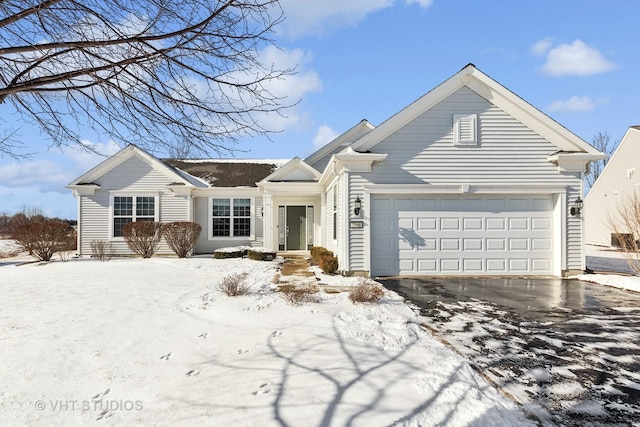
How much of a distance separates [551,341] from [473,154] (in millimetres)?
6548

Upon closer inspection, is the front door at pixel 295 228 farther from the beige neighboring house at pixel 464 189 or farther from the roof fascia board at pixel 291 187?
the beige neighboring house at pixel 464 189

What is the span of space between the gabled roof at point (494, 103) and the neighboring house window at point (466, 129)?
2.48ft

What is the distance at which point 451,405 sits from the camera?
2.97 meters

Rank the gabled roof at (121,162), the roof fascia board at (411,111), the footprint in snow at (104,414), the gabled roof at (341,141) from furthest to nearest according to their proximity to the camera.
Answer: the gabled roof at (341,141), the gabled roof at (121,162), the roof fascia board at (411,111), the footprint in snow at (104,414)

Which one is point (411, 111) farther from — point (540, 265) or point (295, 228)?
point (295, 228)

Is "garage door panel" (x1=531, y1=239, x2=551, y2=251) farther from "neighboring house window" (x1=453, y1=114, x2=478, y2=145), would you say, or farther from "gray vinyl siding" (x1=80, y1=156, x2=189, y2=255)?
"gray vinyl siding" (x1=80, y1=156, x2=189, y2=255)

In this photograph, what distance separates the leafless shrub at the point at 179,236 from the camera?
46.4 feet

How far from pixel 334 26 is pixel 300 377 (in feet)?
17.0

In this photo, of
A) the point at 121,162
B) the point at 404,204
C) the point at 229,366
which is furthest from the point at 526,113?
the point at 121,162

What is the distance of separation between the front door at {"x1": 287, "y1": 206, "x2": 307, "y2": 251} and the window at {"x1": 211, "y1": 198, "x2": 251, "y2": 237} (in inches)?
79.6

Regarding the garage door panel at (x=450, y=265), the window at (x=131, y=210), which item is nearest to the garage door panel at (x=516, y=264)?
the garage door panel at (x=450, y=265)

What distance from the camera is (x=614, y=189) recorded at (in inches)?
901

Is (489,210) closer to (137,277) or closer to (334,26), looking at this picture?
(334,26)

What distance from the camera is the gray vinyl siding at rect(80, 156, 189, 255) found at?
15.3m
